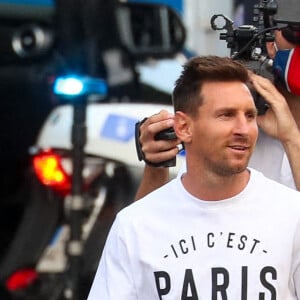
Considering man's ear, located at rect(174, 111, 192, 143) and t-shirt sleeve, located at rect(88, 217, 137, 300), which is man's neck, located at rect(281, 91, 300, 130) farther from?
t-shirt sleeve, located at rect(88, 217, 137, 300)

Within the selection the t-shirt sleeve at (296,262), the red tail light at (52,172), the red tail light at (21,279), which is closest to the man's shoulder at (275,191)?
the t-shirt sleeve at (296,262)

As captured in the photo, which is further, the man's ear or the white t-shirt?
the man's ear

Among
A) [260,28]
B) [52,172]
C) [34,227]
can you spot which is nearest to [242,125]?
[260,28]

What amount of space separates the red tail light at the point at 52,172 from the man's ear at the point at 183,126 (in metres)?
3.61

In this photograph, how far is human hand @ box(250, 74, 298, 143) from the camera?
4.25m

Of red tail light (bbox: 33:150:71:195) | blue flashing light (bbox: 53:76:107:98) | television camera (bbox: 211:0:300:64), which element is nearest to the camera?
television camera (bbox: 211:0:300:64)

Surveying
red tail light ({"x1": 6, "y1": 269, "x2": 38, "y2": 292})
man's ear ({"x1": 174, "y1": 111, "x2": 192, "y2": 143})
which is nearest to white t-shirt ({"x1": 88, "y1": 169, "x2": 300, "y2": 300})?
man's ear ({"x1": 174, "y1": 111, "x2": 192, "y2": 143})

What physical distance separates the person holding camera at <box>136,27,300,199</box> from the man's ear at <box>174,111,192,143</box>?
140 mm

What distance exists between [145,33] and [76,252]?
108 inches

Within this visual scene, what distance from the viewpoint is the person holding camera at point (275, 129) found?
4.17m

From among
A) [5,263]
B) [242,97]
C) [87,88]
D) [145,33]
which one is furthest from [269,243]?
[145,33]

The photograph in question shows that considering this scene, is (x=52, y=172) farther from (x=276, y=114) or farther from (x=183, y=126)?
(x=183, y=126)

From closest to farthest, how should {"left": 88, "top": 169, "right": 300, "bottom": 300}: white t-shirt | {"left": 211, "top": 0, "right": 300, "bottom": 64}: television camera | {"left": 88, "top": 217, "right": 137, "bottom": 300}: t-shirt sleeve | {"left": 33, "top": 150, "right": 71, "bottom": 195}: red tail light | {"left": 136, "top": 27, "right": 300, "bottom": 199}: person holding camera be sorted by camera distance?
{"left": 88, "top": 169, "right": 300, "bottom": 300}: white t-shirt → {"left": 88, "top": 217, "right": 137, "bottom": 300}: t-shirt sleeve → {"left": 211, "top": 0, "right": 300, "bottom": 64}: television camera → {"left": 136, "top": 27, "right": 300, "bottom": 199}: person holding camera → {"left": 33, "top": 150, "right": 71, "bottom": 195}: red tail light

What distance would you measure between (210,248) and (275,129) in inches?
25.3
